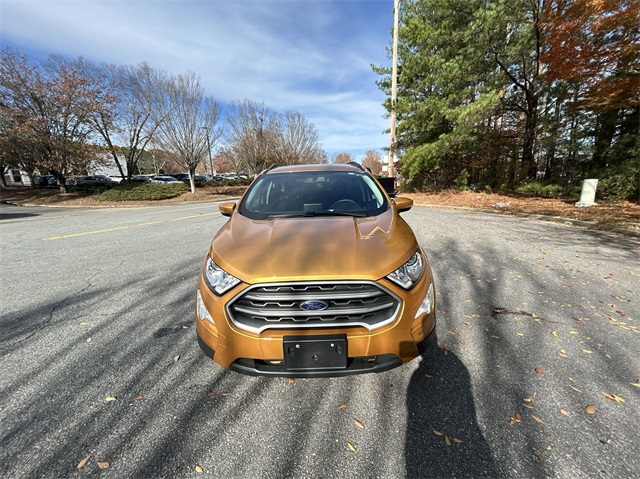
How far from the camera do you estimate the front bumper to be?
1.69 metres

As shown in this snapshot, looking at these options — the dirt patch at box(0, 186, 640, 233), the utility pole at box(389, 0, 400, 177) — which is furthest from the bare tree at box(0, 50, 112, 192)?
the utility pole at box(389, 0, 400, 177)

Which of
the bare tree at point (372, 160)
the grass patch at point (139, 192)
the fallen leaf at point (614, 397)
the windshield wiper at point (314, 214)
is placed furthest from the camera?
the bare tree at point (372, 160)

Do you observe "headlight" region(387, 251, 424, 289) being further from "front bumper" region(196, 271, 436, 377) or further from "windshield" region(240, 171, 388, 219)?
"windshield" region(240, 171, 388, 219)

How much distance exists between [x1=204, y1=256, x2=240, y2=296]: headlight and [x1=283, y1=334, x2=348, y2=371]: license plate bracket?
1.67 feet

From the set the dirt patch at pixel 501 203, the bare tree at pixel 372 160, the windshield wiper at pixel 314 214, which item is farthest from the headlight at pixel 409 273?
the bare tree at pixel 372 160

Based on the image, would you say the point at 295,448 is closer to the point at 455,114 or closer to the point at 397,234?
the point at 397,234

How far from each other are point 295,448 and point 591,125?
58.7ft

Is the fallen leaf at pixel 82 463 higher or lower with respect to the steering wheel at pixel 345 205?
lower

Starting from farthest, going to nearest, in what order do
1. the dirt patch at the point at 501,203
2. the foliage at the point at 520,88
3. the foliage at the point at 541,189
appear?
the foliage at the point at 541,189, the foliage at the point at 520,88, the dirt patch at the point at 501,203

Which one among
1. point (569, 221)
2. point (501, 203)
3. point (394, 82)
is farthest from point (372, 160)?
point (569, 221)

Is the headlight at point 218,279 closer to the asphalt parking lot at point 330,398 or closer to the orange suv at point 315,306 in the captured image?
the orange suv at point 315,306

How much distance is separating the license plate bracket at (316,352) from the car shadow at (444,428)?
64 cm

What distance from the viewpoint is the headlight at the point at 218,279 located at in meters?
1.81

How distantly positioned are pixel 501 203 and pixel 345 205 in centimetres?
1241
